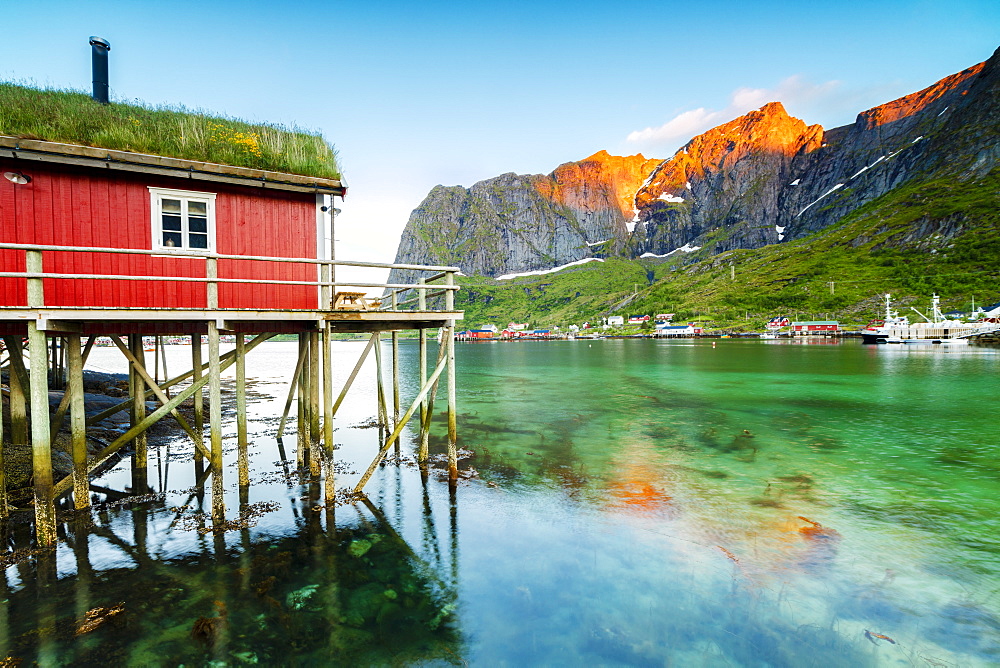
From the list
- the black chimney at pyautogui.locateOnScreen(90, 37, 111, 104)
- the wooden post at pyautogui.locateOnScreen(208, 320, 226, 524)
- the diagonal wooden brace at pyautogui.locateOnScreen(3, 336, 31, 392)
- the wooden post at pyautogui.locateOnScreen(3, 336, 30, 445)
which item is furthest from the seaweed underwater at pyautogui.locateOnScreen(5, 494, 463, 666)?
the black chimney at pyautogui.locateOnScreen(90, 37, 111, 104)

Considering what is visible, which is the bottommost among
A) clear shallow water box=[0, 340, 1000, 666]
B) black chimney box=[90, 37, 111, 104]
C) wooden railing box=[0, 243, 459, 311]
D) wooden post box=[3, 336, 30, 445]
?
clear shallow water box=[0, 340, 1000, 666]

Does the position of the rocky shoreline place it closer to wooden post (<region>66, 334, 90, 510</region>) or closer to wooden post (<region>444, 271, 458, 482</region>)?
wooden post (<region>66, 334, 90, 510</region>)

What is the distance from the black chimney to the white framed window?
485 centimetres

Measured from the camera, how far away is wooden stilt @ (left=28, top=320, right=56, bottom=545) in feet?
32.8

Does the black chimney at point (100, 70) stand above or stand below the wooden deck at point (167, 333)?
above

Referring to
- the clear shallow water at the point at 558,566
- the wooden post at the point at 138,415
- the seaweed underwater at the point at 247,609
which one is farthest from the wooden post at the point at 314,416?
the seaweed underwater at the point at 247,609

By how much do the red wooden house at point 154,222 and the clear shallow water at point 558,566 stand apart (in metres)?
6.32

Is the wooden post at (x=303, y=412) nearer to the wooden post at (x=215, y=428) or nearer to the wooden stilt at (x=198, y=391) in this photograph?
the wooden stilt at (x=198, y=391)

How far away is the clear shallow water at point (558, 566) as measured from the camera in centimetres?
779

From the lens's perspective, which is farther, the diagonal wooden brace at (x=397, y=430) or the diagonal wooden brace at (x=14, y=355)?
Answer: the diagonal wooden brace at (x=397, y=430)

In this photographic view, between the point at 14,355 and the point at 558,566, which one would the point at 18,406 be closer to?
the point at 14,355

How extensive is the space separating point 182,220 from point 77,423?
603 centimetres

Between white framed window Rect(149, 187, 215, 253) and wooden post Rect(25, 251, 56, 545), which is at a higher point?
white framed window Rect(149, 187, 215, 253)

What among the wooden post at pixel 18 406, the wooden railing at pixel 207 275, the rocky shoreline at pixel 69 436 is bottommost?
the rocky shoreline at pixel 69 436
